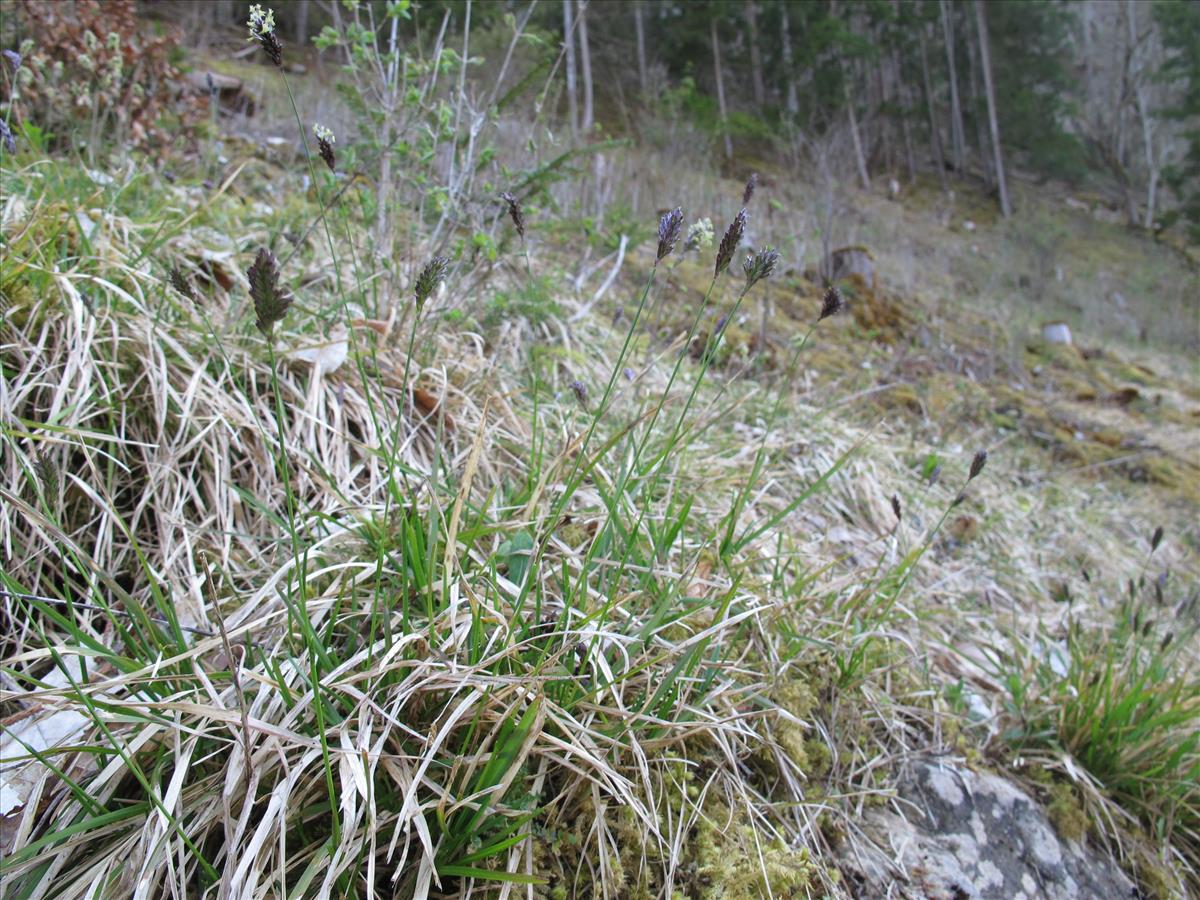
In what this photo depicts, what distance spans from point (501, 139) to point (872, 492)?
13.5ft

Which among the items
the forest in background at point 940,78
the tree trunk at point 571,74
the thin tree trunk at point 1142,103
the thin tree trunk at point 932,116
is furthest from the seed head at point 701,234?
the thin tree trunk at point 1142,103

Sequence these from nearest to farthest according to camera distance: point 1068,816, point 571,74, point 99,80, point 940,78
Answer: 1. point 1068,816
2. point 99,80
3. point 571,74
4. point 940,78

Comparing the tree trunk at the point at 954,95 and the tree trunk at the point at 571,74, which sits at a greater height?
the tree trunk at the point at 954,95

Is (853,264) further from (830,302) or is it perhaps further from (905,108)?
(905,108)

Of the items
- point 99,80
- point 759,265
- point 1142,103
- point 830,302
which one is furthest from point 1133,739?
point 1142,103

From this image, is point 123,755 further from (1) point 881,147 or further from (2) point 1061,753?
(1) point 881,147

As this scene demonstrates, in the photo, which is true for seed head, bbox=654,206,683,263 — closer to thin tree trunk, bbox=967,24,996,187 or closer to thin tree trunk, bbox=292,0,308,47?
thin tree trunk, bbox=292,0,308,47

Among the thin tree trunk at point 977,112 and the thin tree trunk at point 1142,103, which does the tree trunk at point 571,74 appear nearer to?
the thin tree trunk at point 977,112

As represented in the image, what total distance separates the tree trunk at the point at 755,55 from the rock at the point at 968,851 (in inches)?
974

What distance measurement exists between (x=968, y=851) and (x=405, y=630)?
1109 millimetres

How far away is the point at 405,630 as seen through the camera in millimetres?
932

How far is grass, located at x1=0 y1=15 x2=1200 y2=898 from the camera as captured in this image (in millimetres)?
818

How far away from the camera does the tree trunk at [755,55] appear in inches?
894

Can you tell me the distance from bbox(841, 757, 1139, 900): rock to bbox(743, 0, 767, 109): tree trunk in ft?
81.2
